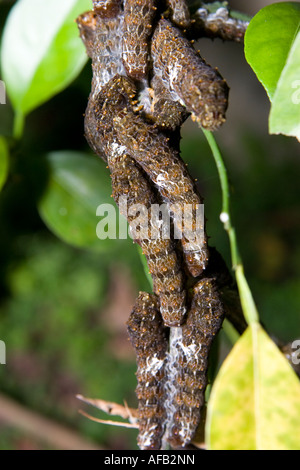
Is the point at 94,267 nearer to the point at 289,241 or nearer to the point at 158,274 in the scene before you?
the point at 289,241

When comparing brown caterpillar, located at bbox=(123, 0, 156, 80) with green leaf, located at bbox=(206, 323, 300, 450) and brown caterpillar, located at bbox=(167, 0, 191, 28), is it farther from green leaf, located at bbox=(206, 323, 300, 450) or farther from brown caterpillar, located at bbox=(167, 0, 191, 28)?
green leaf, located at bbox=(206, 323, 300, 450)

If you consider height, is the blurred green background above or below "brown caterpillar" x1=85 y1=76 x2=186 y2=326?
above

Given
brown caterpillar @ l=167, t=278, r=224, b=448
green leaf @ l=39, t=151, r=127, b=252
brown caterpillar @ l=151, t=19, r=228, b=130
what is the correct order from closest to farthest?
1. brown caterpillar @ l=151, t=19, r=228, b=130
2. brown caterpillar @ l=167, t=278, r=224, b=448
3. green leaf @ l=39, t=151, r=127, b=252

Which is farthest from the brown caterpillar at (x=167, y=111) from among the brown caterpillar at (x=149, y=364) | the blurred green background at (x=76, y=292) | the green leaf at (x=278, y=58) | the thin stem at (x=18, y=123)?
the blurred green background at (x=76, y=292)

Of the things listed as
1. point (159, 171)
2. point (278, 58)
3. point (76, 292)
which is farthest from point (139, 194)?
point (76, 292)

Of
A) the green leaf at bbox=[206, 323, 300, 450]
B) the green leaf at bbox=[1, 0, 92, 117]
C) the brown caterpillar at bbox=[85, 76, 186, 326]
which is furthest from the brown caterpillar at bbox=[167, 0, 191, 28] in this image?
the green leaf at bbox=[206, 323, 300, 450]

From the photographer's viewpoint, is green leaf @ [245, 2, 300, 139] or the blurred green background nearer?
green leaf @ [245, 2, 300, 139]

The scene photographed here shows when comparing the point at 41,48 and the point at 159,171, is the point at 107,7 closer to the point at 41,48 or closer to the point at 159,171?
the point at 159,171
